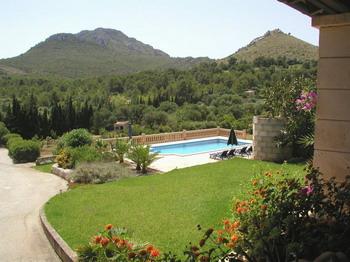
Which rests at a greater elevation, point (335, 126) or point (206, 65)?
point (206, 65)

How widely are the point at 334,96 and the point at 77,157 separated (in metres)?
10.9

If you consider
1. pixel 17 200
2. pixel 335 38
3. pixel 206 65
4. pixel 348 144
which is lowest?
pixel 17 200

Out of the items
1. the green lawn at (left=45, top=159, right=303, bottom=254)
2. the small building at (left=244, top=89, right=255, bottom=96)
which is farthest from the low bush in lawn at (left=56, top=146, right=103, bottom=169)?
the small building at (left=244, top=89, right=255, bottom=96)

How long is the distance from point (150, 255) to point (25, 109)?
2452cm

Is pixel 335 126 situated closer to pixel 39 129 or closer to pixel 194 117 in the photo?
pixel 39 129

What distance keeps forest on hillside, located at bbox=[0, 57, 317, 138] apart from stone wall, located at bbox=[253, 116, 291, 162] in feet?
8.81

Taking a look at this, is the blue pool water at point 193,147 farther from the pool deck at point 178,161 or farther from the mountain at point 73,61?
the mountain at point 73,61

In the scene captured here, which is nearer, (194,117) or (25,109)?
(25,109)

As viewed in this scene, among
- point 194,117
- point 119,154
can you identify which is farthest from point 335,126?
point 194,117

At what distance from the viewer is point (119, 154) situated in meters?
15.1

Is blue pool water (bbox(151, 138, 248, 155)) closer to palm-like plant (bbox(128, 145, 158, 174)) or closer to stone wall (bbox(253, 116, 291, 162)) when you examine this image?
palm-like plant (bbox(128, 145, 158, 174))

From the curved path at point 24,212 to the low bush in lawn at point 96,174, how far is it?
51 cm

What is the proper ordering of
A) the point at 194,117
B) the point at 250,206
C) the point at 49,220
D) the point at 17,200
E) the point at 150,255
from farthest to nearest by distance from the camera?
1. the point at 194,117
2. the point at 17,200
3. the point at 49,220
4. the point at 250,206
5. the point at 150,255

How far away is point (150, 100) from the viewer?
39.4 metres
